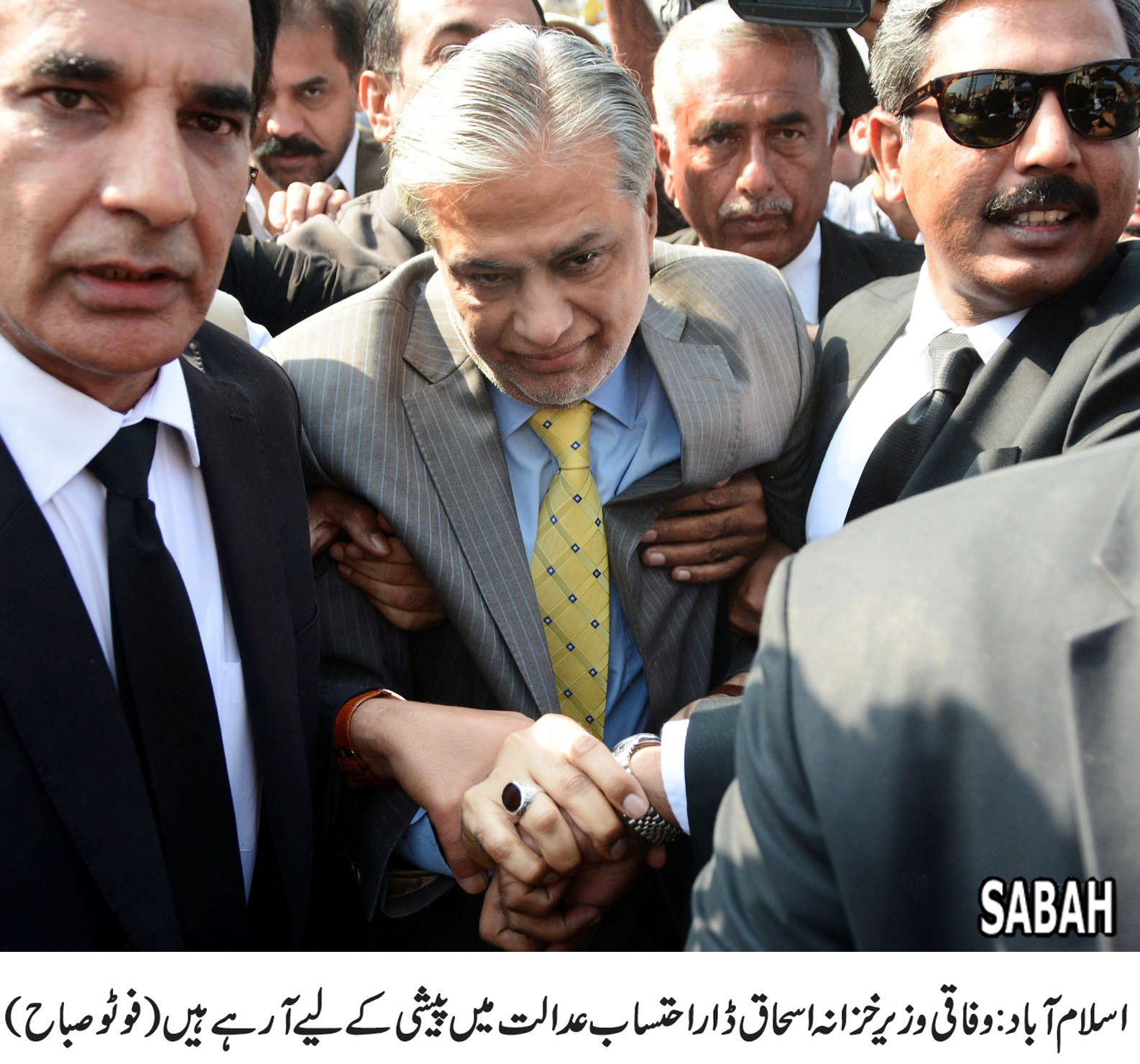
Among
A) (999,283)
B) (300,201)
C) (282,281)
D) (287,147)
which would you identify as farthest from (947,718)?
(287,147)

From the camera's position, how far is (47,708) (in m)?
1.68

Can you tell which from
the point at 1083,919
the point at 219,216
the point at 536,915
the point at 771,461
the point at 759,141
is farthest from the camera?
the point at 759,141

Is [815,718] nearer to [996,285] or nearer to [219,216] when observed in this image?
[219,216]

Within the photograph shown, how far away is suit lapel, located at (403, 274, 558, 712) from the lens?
2.46 m

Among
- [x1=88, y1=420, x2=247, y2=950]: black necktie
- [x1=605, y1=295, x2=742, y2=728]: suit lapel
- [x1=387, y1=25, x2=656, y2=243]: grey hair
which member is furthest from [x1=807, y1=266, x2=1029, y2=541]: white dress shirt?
[x1=88, y1=420, x2=247, y2=950]: black necktie

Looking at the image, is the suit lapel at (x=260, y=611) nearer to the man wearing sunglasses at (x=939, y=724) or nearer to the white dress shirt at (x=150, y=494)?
the white dress shirt at (x=150, y=494)

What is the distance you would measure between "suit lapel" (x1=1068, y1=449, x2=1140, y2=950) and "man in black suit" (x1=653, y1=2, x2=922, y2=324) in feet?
9.77

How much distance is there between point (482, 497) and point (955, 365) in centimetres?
104

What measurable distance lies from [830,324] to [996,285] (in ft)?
2.23

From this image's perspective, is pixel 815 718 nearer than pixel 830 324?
Yes

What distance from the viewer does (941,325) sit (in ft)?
9.03

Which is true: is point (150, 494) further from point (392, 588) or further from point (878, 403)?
point (878, 403)

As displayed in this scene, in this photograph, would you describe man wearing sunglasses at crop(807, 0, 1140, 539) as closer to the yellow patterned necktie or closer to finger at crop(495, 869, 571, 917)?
the yellow patterned necktie
